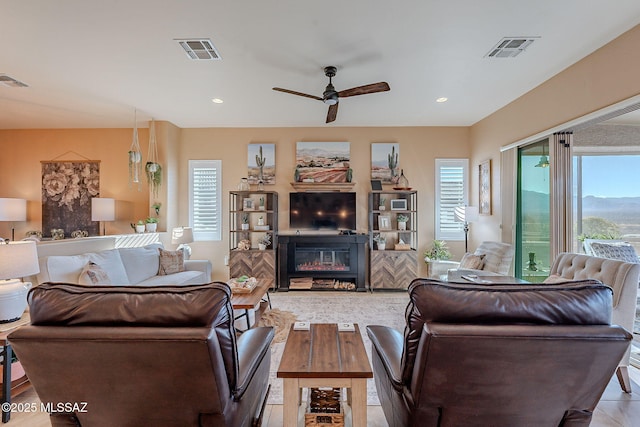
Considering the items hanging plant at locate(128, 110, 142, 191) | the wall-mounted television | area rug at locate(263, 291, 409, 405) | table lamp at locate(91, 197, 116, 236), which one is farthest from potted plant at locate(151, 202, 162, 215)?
area rug at locate(263, 291, 409, 405)

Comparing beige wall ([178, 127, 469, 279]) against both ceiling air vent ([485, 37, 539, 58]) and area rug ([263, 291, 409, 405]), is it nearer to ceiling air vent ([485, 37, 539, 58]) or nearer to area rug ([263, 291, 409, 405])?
area rug ([263, 291, 409, 405])

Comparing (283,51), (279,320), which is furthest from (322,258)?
(283,51)

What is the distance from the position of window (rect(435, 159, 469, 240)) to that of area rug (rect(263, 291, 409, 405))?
1.60 m

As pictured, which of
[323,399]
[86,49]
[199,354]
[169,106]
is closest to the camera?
[199,354]

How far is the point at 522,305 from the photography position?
113cm

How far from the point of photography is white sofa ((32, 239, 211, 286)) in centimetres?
287

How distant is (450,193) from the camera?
18.2 ft

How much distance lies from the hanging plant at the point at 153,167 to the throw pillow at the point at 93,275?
2288 millimetres

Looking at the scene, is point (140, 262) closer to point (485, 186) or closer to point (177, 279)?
point (177, 279)

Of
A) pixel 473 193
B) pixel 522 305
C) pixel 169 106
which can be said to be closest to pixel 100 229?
pixel 169 106

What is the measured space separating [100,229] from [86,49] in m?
3.79

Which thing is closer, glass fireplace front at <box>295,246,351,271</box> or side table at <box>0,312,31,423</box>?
side table at <box>0,312,31,423</box>

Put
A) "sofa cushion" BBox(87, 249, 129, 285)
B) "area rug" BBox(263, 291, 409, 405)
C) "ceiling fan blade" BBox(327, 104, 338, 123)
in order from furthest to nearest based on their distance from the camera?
"area rug" BBox(263, 291, 409, 405) < "ceiling fan blade" BBox(327, 104, 338, 123) < "sofa cushion" BBox(87, 249, 129, 285)

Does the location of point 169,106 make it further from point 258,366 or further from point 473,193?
point 473,193
